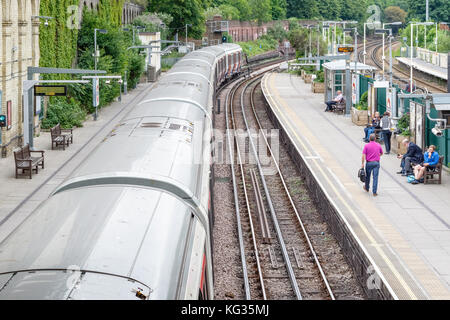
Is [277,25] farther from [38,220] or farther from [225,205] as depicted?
[38,220]

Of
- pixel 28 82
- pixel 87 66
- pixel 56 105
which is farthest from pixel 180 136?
pixel 87 66

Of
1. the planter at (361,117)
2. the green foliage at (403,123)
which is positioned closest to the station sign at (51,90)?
the green foliage at (403,123)

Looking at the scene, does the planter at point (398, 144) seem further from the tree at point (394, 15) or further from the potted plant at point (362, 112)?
the tree at point (394, 15)

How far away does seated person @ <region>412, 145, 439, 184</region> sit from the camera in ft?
61.0

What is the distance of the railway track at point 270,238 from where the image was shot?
41.4 ft

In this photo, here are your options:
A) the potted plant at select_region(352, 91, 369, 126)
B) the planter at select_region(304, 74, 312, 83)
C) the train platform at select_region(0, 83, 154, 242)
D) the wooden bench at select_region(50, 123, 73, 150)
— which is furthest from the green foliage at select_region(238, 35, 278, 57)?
the wooden bench at select_region(50, 123, 73, 150)

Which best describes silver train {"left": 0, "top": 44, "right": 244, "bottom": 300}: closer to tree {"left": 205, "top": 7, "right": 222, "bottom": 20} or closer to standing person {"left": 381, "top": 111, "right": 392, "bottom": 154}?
standing person {"left": 381, "top": 111, "right": 392, "bottom": 154}

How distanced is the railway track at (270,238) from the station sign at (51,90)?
5.99 m

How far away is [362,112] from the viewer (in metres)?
30.4

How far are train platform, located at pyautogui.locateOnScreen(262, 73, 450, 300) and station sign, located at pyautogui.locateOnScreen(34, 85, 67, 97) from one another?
305 inches

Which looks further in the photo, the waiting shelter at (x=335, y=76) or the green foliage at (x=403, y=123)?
the waiting shelter at (x=335, y=76)

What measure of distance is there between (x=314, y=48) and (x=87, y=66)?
28.9 metres

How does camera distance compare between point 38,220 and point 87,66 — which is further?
point 87,66
